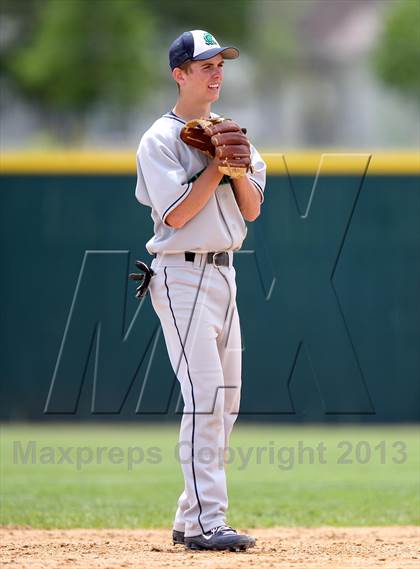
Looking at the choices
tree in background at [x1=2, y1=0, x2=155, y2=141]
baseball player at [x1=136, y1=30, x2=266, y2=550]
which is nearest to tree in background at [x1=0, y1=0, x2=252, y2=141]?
tree in background at [x1=2, y1=0, x2=155, y2=141]

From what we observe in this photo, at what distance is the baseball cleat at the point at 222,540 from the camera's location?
4641mm

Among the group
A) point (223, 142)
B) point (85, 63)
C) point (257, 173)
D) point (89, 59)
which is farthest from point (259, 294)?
point (89, 59)

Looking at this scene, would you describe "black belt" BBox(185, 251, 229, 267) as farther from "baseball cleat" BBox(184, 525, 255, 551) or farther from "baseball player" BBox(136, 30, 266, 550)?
"baseball cleat" BBox(184, 525, 255, 551)

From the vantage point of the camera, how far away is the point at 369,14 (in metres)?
55.1

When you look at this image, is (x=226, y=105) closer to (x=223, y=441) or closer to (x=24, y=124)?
(x=24, y=124)

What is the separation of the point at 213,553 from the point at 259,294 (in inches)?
209

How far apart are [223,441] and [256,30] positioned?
130ft

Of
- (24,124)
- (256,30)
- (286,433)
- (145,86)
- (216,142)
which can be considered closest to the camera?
(216,142)

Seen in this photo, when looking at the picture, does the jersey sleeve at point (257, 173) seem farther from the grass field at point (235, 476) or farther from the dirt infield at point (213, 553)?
the grass field at point (235, 476)

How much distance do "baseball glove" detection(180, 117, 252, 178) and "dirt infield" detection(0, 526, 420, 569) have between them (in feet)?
4.56

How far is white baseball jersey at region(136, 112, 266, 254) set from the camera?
4.61 metres

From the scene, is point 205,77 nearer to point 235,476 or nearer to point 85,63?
point 235,476

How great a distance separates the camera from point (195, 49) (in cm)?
471

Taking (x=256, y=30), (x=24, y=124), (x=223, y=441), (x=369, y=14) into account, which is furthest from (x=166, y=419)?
(x=369, y=14)
